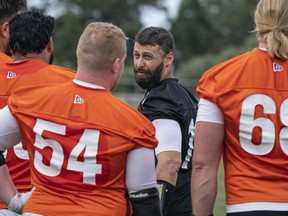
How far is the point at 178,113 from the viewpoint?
6.36 m

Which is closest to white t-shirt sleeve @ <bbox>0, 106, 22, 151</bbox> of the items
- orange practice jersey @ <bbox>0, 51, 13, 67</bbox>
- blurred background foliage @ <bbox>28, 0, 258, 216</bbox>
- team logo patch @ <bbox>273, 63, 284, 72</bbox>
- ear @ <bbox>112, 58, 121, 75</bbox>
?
ear @ <bbox>112, 58, 121, 75</bbox>

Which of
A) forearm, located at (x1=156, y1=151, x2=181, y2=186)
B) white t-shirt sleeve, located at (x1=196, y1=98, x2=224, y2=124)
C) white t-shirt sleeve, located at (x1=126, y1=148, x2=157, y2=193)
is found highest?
white t-shirt sleeve, located at (x1=196, y1=98, x2=224, y2=124)

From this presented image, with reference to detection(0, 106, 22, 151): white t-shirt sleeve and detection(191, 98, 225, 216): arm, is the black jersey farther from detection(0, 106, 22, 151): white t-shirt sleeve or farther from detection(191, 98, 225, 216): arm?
detection(0, 106, 22, 151): white t-shirt sleeve

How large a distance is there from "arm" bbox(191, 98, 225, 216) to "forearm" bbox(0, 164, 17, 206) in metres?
1.03

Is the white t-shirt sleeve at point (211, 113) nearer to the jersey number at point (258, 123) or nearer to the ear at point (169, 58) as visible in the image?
the jersey number at point (258, 123)

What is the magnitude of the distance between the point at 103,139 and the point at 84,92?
0.90 ft

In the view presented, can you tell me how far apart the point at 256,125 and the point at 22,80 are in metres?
1.53

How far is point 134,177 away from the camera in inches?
183

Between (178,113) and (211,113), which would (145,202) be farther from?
(178,113)

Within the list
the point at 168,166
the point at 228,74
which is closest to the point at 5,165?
the point at 228,74

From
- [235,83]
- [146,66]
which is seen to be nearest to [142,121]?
[235,83]

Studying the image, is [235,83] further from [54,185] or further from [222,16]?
[222,16]

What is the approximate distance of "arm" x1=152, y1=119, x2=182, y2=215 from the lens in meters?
6.10

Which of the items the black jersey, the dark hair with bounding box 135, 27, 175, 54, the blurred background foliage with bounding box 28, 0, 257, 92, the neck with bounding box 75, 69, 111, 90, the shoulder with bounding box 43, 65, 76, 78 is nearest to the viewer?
the neck with bounding box 75, 69, 111, 90
